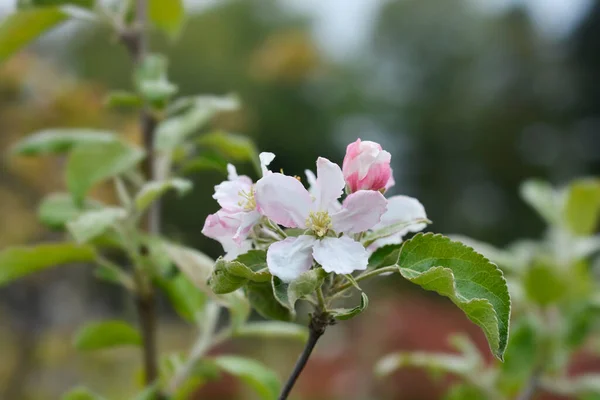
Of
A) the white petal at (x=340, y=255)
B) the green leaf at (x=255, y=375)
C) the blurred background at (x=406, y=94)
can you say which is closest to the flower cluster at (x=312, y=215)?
the white petal at (x=340, y=255)

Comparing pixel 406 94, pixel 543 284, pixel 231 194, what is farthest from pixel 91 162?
pixel 406 94

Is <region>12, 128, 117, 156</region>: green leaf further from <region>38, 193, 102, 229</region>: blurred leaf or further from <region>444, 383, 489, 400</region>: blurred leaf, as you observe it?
<region>444, 383, 489, 400</region>: blurred leaf

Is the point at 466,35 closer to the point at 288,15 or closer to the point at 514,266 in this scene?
the point at 288,15

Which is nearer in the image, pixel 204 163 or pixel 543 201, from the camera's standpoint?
pixel 204 163

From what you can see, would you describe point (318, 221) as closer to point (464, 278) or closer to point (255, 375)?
point (464, 278)

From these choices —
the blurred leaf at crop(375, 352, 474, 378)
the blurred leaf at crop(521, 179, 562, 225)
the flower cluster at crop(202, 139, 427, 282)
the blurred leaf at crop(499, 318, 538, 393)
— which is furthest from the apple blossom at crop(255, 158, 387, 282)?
the blurred leaf at crop(521, 179, 562, 225)

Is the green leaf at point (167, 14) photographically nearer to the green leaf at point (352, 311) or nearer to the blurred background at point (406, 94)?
the green leaf at point (352, 311)

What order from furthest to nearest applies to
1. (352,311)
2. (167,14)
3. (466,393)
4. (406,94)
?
(406,94) < (466,393) < (167,14) < (352,311)
